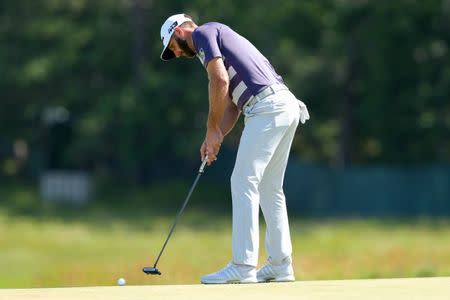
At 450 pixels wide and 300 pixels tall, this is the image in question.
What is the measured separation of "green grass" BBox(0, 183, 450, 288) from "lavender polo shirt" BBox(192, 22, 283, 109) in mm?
6554

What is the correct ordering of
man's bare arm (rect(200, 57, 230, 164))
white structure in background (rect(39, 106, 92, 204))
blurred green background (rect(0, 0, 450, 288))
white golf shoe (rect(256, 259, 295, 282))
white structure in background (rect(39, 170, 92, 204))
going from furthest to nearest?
white structure in background (rect(39, 106, 92, 204)) < white structure in background (rect(39, 170, 92, 204)) < blurred green background (rect(0, 0, 450, 288)) < white golf shoe (rect(256, 259, 295, 282)) < man's bare arm (rect(200, 57, 230, 164))

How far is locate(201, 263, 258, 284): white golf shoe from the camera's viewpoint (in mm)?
9961

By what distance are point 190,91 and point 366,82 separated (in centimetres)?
685

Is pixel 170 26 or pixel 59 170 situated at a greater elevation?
pixel 170 26

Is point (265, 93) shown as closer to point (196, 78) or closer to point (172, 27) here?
point (172, 27)

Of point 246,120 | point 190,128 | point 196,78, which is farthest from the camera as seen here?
point 190,128

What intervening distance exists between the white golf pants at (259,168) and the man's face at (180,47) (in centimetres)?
58

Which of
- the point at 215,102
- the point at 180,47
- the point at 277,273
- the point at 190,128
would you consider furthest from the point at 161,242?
the point at 215,102

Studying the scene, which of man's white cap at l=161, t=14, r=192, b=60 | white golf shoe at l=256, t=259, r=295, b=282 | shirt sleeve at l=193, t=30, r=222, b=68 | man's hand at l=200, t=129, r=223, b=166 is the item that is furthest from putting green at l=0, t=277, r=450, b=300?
man's white cap at l=161, t=14, r=192, b=60

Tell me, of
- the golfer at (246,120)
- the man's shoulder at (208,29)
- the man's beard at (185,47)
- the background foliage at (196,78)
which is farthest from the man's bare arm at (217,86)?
the background foliage at (196,78)

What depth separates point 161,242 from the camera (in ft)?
114

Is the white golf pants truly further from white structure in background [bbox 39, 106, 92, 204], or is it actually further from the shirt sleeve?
white structure in background [bbox 39, 106, 92, 204]

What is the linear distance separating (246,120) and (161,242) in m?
24.9

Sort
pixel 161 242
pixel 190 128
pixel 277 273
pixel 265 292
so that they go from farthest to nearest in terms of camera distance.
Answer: pixel 190 128
pixel 161 242
pixel 277 273
pixel 265 292
